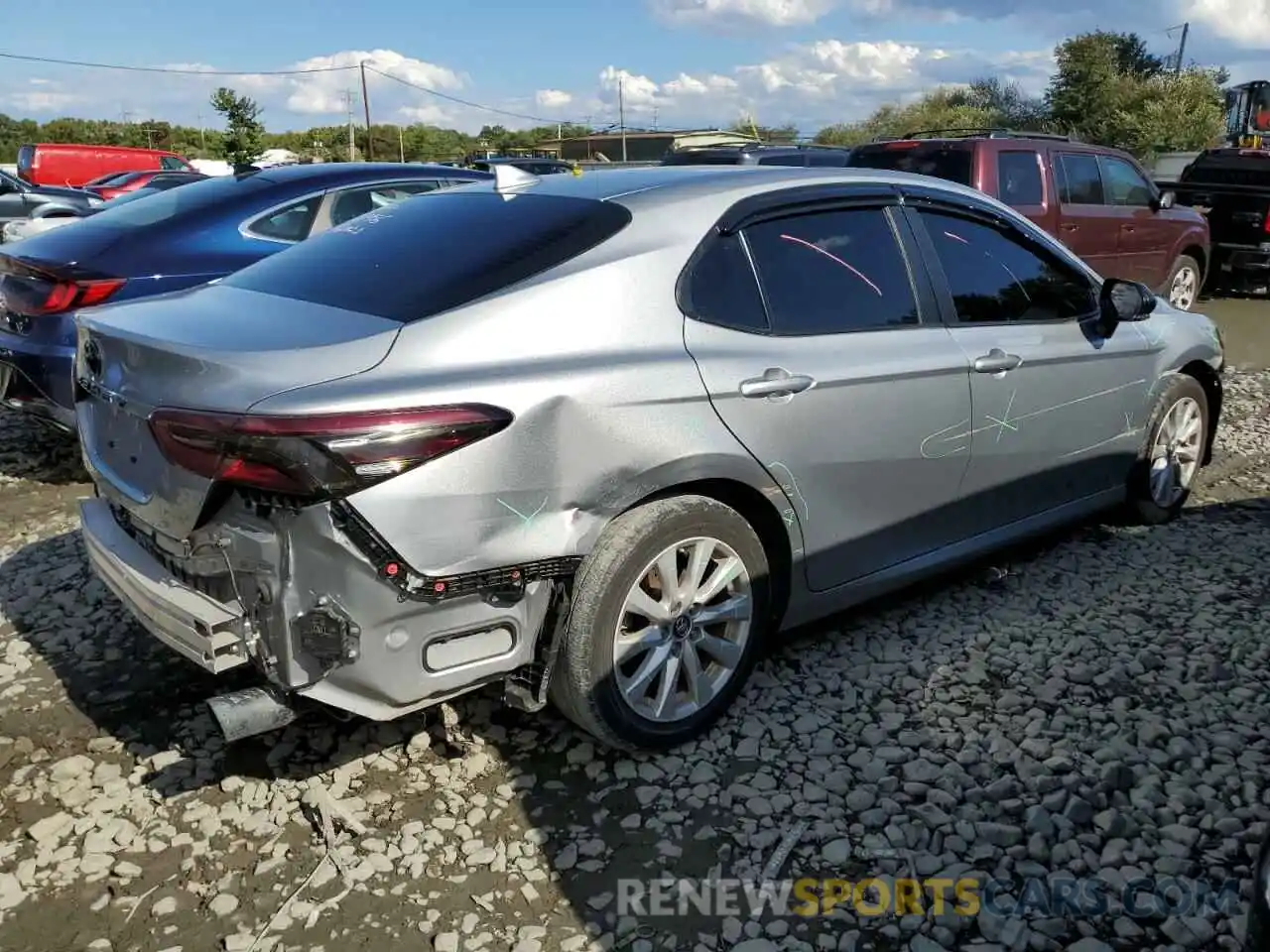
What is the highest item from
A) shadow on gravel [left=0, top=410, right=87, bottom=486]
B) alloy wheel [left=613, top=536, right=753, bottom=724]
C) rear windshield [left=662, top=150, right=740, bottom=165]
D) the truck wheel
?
rear windshield [left=662, top=150, right=740, bottom=165]

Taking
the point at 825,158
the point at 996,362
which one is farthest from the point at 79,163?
the point at 996,362

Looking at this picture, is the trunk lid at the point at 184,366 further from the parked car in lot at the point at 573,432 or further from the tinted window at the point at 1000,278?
the tinted window at the point at 1000,278

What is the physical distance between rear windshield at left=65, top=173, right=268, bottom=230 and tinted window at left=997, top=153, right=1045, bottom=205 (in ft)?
19.4

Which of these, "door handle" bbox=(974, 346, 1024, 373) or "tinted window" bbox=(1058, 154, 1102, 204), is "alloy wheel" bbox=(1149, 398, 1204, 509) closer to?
"door handle" bbox=(974, 346, 1024, 373)

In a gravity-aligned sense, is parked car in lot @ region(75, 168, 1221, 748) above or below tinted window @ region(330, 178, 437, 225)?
below

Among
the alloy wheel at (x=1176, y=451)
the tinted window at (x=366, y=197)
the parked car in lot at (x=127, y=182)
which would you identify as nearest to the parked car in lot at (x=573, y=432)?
the alloy wheel at (x=1176, y=451)

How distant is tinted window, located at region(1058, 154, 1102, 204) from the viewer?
9.14 meters

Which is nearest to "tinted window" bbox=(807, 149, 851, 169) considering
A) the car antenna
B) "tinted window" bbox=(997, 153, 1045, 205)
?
"tinted window" bbox=(997, 153, 1045, 205)

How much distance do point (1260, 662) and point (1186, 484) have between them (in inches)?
63.9

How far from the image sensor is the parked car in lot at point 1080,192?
8523mm

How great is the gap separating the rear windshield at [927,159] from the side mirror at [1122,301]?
4.04 m

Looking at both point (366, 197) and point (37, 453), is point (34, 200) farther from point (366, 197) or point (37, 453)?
point (366, 197)

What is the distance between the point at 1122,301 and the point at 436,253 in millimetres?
2885

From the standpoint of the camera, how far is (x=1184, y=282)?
35.7 feet
